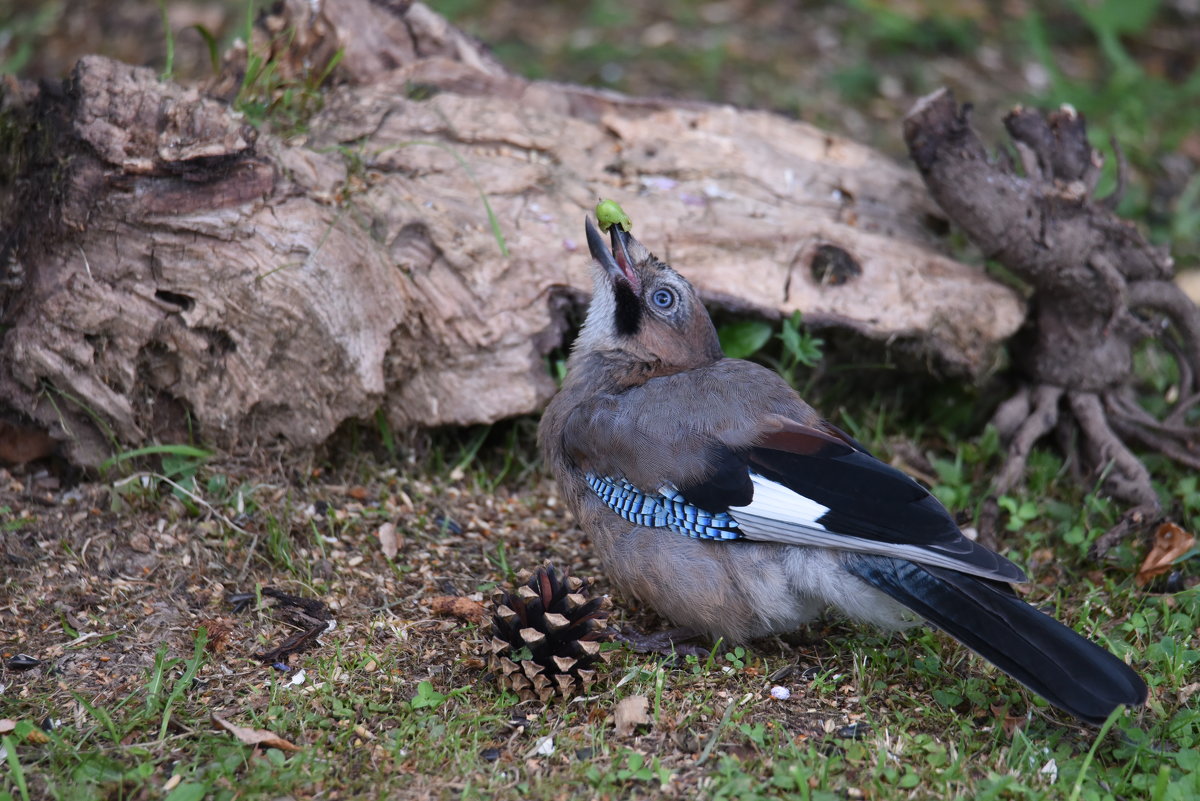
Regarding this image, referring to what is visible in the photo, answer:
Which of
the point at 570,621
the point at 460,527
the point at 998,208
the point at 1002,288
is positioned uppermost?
the point at 998,208

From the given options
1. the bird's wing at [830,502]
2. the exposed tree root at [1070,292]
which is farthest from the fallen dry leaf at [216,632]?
the exposed tree root at [1070,292]

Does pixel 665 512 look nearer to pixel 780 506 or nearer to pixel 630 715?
pixel 780 506

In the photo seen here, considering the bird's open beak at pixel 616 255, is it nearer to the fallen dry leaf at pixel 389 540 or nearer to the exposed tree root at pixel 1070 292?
the fallen dry leaf at pixel 389 540

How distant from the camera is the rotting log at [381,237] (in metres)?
3.78

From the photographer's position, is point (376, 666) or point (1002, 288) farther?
point (1002, 288)

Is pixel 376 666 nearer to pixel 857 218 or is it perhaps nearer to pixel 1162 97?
pixel 857 218

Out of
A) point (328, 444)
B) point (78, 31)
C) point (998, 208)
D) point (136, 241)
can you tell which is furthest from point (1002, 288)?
point (78, 31)

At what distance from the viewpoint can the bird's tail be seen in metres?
2.85

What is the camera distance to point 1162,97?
6.82 meters

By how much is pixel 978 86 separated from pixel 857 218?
3035 millimetres

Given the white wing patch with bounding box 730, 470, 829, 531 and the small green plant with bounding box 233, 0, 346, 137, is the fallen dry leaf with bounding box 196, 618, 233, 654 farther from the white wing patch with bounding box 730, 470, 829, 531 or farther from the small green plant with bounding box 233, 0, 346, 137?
the small green plant with bounding box 233, 0, 346, 137

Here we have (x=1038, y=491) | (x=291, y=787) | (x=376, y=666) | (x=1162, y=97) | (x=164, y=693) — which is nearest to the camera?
(x=291, y=787)

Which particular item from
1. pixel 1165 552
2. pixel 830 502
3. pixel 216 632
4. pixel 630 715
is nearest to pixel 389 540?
pixel 216 632

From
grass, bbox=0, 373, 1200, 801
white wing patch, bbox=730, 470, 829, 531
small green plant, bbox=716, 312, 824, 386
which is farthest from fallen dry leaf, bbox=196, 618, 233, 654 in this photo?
small green plant, bbox=716, 312, 824, 386
